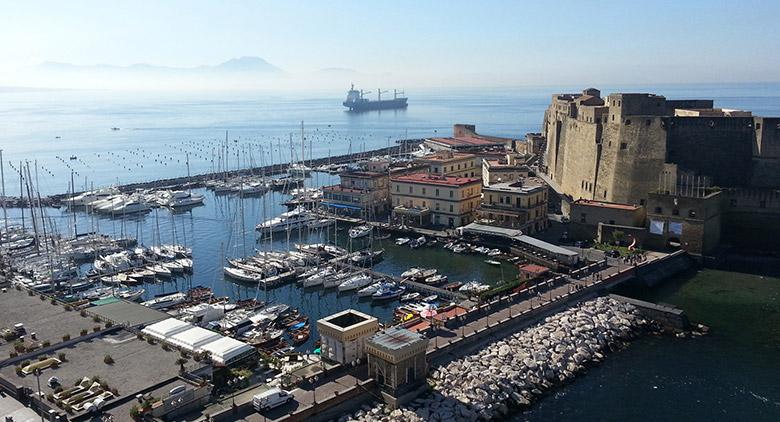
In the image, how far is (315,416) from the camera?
2494 centimetres

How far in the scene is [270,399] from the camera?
2484 centimetres

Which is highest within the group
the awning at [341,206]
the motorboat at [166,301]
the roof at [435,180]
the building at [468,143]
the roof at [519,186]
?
the building at [468,143]

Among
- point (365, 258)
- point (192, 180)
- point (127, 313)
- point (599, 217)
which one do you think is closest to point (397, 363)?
point (127, 313)

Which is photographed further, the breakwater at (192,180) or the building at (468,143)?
the building at (468,143)

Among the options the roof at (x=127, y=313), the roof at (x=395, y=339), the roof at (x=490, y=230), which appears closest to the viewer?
the roof at (x=395, y=339)

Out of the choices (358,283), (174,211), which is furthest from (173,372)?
(174,211)

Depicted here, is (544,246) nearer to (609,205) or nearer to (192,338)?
(609,205)

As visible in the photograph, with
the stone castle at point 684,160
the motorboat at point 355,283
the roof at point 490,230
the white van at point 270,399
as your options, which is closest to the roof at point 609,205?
the stone castle at point 684,160

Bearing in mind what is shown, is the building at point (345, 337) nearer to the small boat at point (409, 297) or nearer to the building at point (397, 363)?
the building at point (397, 363)

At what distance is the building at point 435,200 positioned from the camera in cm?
6075

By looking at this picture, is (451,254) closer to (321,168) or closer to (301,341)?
(301,341)

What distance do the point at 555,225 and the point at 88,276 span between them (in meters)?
41.3

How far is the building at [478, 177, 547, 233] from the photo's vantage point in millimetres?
56750

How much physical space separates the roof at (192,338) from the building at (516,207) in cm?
3237
